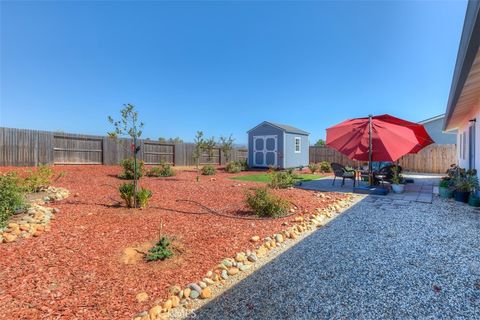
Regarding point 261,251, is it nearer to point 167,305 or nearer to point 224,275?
point 224,275

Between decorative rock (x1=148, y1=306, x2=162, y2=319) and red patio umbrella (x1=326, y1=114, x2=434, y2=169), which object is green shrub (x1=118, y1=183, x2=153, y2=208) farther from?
red patio umbrella (x1=326, y1=114, x2=434, y2=169)

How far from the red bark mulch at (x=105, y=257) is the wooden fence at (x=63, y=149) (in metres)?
4.39

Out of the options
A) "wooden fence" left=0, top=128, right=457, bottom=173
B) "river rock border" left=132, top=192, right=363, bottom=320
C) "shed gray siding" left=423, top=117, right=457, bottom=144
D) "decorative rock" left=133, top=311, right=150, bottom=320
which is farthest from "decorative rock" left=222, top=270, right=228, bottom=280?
"shed gray siding" left=423, top=117, right=457, bottom=144

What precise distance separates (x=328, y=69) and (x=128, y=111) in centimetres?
→ 1121

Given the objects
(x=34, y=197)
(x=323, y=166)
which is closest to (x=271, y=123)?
(x=323, y=166)

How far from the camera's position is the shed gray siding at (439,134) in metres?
15.2

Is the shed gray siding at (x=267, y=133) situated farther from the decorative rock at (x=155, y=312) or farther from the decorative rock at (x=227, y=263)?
the decorative rock at (x=155, y=312)

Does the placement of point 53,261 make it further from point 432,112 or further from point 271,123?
point 432,112

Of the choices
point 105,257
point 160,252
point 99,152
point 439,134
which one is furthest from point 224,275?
point 439,134

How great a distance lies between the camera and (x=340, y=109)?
18.5 meters

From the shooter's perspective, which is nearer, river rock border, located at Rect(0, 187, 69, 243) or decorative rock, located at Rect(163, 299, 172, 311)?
decorative rock, located at Rect(163, 299, 172, 311)

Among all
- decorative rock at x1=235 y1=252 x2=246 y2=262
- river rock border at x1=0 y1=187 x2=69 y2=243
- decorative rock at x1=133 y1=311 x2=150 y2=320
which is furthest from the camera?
river rock border at x1=0 y1=187 x2=69 y2=243

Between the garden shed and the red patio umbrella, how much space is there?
313 inches

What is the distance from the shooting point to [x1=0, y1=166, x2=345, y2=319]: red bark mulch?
6.64 feet
